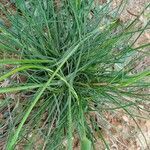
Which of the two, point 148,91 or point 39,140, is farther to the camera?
point 148,91

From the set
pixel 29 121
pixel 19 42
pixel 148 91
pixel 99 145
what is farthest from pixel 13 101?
pixel 148 91

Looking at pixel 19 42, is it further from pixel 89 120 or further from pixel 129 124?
pixel 129 124

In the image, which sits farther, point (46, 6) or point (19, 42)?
point (46, 6)

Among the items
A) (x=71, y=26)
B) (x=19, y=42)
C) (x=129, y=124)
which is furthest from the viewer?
(x=129, y=124)

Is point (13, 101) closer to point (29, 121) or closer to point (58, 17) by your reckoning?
point (29, 121)

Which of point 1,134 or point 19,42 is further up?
point 19,42

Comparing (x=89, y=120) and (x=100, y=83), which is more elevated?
(x=100, y=83)

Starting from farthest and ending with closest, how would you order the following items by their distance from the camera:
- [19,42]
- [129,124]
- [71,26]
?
[129,124] < [71,26] < [19,42]

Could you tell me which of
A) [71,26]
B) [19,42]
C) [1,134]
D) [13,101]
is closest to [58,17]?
[71,26]

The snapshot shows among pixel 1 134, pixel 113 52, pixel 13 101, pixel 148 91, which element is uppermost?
pixel 113 52
